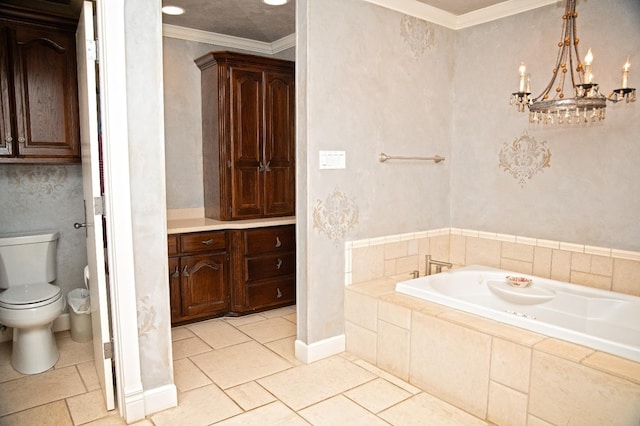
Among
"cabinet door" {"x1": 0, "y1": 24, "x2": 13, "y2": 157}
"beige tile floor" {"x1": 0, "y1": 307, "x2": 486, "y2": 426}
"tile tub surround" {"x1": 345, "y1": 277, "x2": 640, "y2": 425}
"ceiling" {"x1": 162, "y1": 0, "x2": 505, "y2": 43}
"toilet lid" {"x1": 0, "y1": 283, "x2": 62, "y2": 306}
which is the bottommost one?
"beige tile floor" {"x1": 0, "y1": 307, "x2": 486, "y2": 426}

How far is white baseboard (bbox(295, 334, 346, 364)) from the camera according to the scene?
2844 mm

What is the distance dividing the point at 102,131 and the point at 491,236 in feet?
8.83

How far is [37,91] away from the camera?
2.99 metres

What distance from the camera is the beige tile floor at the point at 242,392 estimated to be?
2238 mm

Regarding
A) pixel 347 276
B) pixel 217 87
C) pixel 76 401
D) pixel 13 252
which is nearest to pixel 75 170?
pixel 13 252

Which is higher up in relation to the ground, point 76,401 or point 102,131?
point 102,131

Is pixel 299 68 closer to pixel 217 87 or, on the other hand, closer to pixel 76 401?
pixel 217 87

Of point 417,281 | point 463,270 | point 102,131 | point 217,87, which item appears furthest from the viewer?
point 217,87

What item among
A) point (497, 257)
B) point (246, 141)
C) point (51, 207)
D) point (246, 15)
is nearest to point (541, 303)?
point (497, 257)

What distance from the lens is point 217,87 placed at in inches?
144

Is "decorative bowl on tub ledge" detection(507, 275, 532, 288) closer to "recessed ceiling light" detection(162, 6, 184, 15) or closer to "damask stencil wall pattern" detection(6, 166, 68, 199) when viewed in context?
"recessed ceiling light" detection(162, 6, 184, 15)

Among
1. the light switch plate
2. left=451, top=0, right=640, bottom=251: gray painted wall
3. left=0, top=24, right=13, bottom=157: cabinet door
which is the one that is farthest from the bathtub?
left=0, top=24, right=13, bottom=157: cabinet door

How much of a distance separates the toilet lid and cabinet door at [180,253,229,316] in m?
0.88

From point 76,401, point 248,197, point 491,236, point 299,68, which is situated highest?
point 299,68
